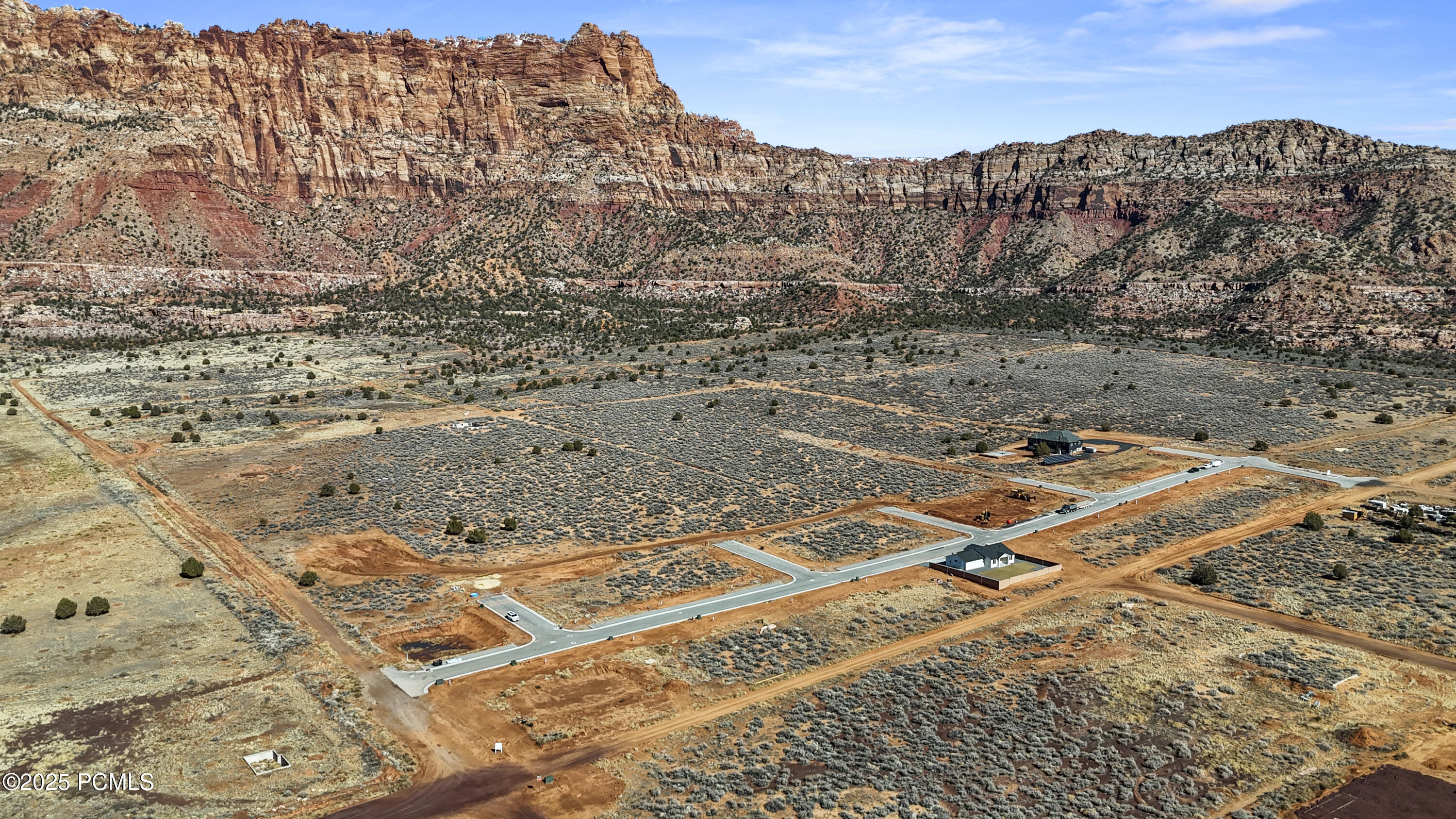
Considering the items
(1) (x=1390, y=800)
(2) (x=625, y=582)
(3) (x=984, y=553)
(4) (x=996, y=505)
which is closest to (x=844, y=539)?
(3) (x=984, y=553)

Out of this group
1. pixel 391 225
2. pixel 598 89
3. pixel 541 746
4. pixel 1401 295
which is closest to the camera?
pixel 541 746

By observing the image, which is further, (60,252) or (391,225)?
(391,225)

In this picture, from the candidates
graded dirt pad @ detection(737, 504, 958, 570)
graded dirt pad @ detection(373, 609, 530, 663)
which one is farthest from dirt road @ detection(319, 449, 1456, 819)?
graded dirt pad @ detection(373, 609, 530, 663)

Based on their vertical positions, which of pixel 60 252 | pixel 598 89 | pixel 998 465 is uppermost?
pixel 598 89

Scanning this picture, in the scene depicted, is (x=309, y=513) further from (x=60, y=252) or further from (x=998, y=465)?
(x=60, y=252)

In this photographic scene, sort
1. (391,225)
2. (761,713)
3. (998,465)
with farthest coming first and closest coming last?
(391,225) → (998,465) → (761,713)

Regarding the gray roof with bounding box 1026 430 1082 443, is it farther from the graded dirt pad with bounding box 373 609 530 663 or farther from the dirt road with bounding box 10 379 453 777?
the dirt road with bounding box 10 379 453 777

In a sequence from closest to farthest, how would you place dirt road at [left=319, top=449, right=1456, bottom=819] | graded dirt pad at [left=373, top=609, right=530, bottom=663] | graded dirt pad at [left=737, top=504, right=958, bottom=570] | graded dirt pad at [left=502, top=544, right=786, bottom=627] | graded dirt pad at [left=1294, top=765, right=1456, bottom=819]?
1. graded dirt pad at [left=1294, top=765, right=1456, bottom=819]
2. dirt road at [left=319, top=449, right=1456, bottom=819]
3. graded dirt pad at [left=373, top=609, right=530, bottom=663]
4. graded dirt pad at [left=502, top=544, right=786, bottom=627]
5. graded dirt pad at [left=737, top=504, right=958, bottom=570]

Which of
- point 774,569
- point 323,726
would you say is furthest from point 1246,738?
point 323,726
